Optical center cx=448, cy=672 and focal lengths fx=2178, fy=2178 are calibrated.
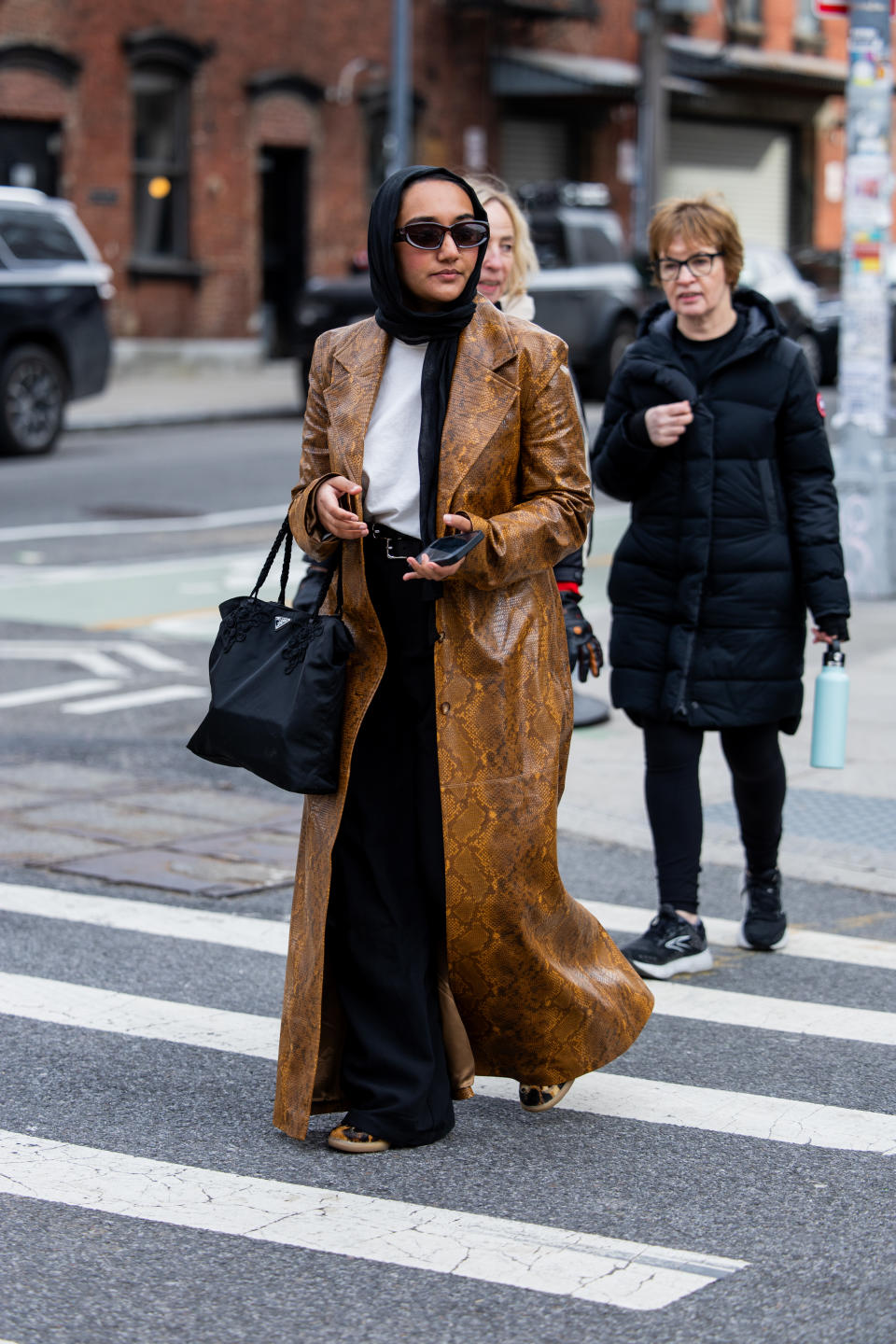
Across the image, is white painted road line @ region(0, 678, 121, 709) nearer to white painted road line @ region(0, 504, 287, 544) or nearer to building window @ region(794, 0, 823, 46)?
white painted road line @ region(0, 504, 287, 544)

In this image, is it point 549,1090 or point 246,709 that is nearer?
point 246,709

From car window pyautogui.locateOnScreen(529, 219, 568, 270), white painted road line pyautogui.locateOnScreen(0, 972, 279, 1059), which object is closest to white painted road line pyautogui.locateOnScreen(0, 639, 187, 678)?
white painted road line pyautogui.locateOnScreen(0, 972, 279, 1059)

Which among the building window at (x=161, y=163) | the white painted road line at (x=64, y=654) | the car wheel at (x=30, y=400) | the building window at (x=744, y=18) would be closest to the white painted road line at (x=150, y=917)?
the white painted road line at (x=64, y=654)

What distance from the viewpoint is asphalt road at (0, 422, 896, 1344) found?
352 centimetres

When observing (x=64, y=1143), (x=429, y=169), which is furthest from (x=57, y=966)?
(x=429, y=169)

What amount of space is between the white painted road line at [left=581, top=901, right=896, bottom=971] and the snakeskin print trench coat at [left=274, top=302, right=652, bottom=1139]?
160cm

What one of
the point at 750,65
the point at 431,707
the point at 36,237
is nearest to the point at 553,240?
the point at 36,237

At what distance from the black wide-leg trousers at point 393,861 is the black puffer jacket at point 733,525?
4.77 ft

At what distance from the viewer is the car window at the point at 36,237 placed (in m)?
18.3

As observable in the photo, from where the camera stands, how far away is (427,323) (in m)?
4.15

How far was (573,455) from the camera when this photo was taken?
14.1 feet

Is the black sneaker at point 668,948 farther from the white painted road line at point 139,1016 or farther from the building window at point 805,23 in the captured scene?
the building window at point 805,23

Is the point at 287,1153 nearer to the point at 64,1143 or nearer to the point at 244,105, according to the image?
the point at 64,1143

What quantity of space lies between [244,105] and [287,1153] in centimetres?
2666
